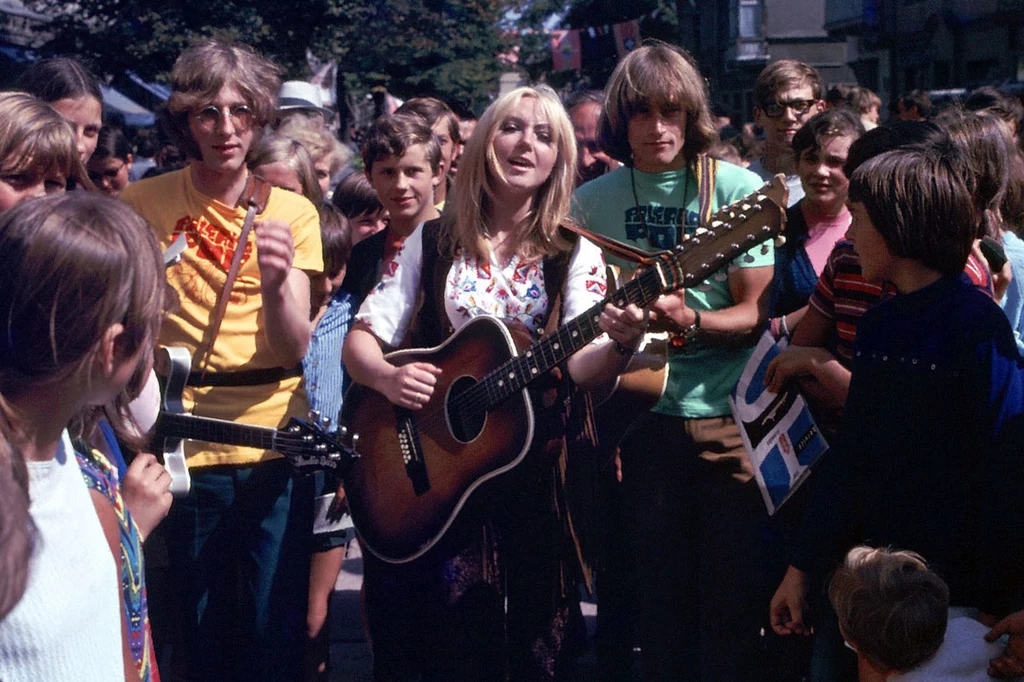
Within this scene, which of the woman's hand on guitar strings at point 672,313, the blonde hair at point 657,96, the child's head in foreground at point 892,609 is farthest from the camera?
the blonde hair at point 657,96

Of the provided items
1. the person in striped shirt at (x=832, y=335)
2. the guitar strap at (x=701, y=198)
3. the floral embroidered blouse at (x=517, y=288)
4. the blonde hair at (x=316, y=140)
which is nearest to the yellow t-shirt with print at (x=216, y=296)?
the floral embroidered blouse at (x=517, y=288)

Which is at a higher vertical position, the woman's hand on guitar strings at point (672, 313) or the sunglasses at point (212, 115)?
the sunglasses at point (212, 115)

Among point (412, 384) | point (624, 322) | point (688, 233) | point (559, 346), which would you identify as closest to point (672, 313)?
point (624, 322)

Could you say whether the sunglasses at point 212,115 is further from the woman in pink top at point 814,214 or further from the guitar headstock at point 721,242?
the woman in pink top at point 814,214

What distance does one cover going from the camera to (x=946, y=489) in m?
2.39

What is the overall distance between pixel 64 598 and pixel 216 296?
1.79m

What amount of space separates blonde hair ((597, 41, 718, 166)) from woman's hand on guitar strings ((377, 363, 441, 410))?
3.36 ft

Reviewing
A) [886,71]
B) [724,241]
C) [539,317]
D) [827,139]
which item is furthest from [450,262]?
[886,71]

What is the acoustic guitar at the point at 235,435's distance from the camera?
10.3ft

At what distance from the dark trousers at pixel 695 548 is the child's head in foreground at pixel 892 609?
3.54ft

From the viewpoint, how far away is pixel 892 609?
2301mm

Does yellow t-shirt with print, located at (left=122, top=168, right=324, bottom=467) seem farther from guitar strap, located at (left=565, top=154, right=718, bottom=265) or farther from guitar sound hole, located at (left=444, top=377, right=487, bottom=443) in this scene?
guitar strap, located at (left=565, top=154, right=718, bottom=265)

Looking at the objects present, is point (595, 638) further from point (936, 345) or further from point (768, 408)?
point (936, 345)

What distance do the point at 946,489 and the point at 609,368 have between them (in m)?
0.99
